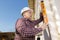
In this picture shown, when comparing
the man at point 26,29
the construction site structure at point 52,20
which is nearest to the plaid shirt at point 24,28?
the man at point 26,29

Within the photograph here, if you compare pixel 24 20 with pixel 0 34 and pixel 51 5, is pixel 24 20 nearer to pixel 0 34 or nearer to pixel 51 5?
pixel 51 5

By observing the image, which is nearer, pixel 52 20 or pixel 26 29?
pixel 26 29

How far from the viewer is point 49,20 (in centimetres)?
378

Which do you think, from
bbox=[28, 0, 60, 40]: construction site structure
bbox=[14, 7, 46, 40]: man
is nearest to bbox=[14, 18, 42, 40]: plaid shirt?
bbox=[14, 7, 46, 40]: man

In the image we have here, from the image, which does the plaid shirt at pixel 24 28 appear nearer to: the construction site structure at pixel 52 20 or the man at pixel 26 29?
the man at pixel 26 29

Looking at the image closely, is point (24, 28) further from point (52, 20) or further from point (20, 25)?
point (52, 20)

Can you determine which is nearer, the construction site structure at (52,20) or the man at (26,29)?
the man at (26,29)

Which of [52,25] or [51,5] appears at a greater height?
[51,5]

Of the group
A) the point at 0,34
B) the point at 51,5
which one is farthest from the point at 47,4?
the point at 0,34

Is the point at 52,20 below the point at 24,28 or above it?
above

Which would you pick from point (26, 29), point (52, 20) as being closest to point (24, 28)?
point (26, 29)

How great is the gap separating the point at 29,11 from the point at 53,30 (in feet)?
1.81

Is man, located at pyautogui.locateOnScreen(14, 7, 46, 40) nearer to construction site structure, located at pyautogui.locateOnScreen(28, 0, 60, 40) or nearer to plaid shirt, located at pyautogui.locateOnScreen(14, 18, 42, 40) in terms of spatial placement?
plaid shirt, located at pyautogui.locateOnScreen(14, 18, 42, 40)

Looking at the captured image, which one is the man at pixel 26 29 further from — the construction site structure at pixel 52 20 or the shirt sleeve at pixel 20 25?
the construction site structure at pixel 52 20
